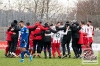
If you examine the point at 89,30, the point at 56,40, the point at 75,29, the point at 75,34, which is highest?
the point at 75,29

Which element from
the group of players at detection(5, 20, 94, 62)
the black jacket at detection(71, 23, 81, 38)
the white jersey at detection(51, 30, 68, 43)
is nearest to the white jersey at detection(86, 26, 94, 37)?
the group of players at detection(5, 20, 94, 62)

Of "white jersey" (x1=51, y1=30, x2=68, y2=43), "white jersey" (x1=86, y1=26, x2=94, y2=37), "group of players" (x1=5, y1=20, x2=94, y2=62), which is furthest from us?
"white jersey" (x1=86, y1=26, x2=94, y2=37)

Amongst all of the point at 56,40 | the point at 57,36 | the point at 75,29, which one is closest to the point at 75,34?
the point at 75,29

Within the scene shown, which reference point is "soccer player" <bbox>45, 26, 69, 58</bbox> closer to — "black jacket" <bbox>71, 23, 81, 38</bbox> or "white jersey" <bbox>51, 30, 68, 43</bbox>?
"white jersey" <bbox>51, 30, 68, 43</bbox>

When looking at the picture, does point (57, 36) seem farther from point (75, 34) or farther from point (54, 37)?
point (75, 34)

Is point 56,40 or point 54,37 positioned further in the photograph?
point 54,37

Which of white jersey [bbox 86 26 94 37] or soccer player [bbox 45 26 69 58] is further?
white jersey [bbox 86 26 94 37]

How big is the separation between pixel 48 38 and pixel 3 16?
20267 millimetres

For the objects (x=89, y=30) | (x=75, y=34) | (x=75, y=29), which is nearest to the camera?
(x=75, y=29)

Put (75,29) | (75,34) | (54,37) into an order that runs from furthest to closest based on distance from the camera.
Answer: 1. (54,37)
2. (75,34)
3. (75,29)

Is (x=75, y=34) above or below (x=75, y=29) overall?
below

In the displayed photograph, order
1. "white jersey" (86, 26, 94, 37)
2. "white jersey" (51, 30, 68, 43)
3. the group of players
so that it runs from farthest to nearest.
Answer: "white jersey" (86, 26, 94, 37) → "white jersey" (51, 30, 68, 43) → the group of players

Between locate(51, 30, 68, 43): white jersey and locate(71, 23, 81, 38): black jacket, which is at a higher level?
locate(71, 23, 81, 38): black jacket

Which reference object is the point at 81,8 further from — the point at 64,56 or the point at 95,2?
the point at 64,56
